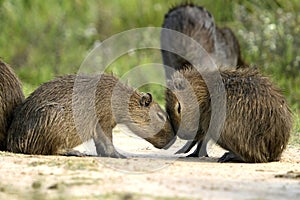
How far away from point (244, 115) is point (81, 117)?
5.34 ft

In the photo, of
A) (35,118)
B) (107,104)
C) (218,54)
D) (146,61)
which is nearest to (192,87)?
(107,104)

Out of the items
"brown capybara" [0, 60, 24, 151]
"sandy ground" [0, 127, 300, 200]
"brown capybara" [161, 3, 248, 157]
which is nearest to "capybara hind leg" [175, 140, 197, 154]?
"sandy ground" [0, 127, 300, 200]

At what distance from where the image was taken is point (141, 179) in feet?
19.1

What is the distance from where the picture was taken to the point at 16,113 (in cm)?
767

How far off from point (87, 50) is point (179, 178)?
459 inches

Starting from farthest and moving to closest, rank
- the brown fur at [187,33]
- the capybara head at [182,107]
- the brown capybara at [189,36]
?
the brown fur at [187,33]
the brown capybara at [189,36]
the capybara head at [182,107]

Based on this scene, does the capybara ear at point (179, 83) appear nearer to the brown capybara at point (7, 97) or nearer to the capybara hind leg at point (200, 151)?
the capybara hind leg at point (200, 151)

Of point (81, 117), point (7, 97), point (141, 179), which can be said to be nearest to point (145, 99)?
point (81, 117)

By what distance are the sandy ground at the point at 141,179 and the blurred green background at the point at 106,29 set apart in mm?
8320

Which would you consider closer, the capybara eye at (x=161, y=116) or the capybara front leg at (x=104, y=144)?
the capybara front leg at (x=104, y=144)

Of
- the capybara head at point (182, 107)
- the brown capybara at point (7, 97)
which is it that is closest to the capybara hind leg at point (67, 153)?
the brown capybara at point (7, 97)

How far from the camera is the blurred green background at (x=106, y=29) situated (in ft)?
51.7

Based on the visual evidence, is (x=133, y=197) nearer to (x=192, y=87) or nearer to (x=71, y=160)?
(x=71, y=160)

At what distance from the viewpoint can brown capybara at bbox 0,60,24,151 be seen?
7.71 m
